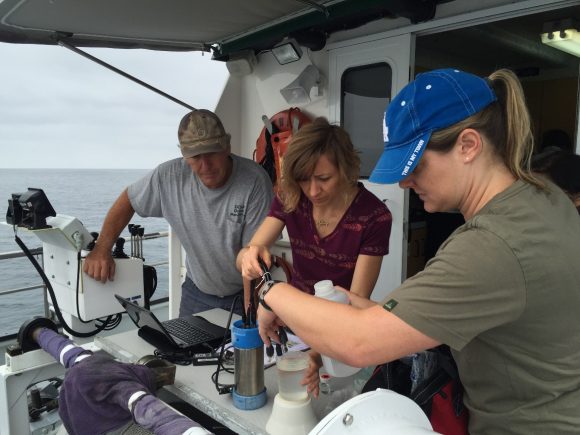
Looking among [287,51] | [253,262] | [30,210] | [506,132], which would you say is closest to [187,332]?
[253,262]

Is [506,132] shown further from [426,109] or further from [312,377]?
[312,377]

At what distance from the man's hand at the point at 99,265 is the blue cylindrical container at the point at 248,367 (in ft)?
4.02

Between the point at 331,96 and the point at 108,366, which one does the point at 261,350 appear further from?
the point at 331,96

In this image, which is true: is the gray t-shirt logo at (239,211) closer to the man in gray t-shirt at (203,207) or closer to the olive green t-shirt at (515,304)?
the man in gray t-shirt at (203,207)

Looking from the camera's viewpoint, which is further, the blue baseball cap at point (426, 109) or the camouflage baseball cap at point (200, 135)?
the camouflage baseball cap at point (200, 135)

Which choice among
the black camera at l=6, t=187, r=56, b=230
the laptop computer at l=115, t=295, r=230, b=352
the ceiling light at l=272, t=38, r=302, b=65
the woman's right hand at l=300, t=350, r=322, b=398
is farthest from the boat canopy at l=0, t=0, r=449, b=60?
the woman's right hand at l=300, t=350, r=322, b=398

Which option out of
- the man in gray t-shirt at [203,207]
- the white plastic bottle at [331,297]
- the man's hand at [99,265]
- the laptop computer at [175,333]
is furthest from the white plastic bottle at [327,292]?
the man's hand at [99,265]

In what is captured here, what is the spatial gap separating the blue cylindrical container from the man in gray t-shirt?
1.07 metres

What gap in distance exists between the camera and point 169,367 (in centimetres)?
143

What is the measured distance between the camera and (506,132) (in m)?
0.95

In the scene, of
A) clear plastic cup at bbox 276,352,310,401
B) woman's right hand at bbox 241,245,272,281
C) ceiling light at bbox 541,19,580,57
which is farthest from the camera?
ceiling light at bbox 541,19,580,57

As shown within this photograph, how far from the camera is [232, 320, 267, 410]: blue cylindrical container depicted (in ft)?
4.29

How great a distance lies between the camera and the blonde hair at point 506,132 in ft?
3.03

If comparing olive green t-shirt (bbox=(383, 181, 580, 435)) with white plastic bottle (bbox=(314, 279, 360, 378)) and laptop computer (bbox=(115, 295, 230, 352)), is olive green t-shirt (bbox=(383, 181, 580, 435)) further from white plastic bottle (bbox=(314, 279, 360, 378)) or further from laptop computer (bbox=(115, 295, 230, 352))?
laptop computer (bbox=(115, 295, 230, 352))
